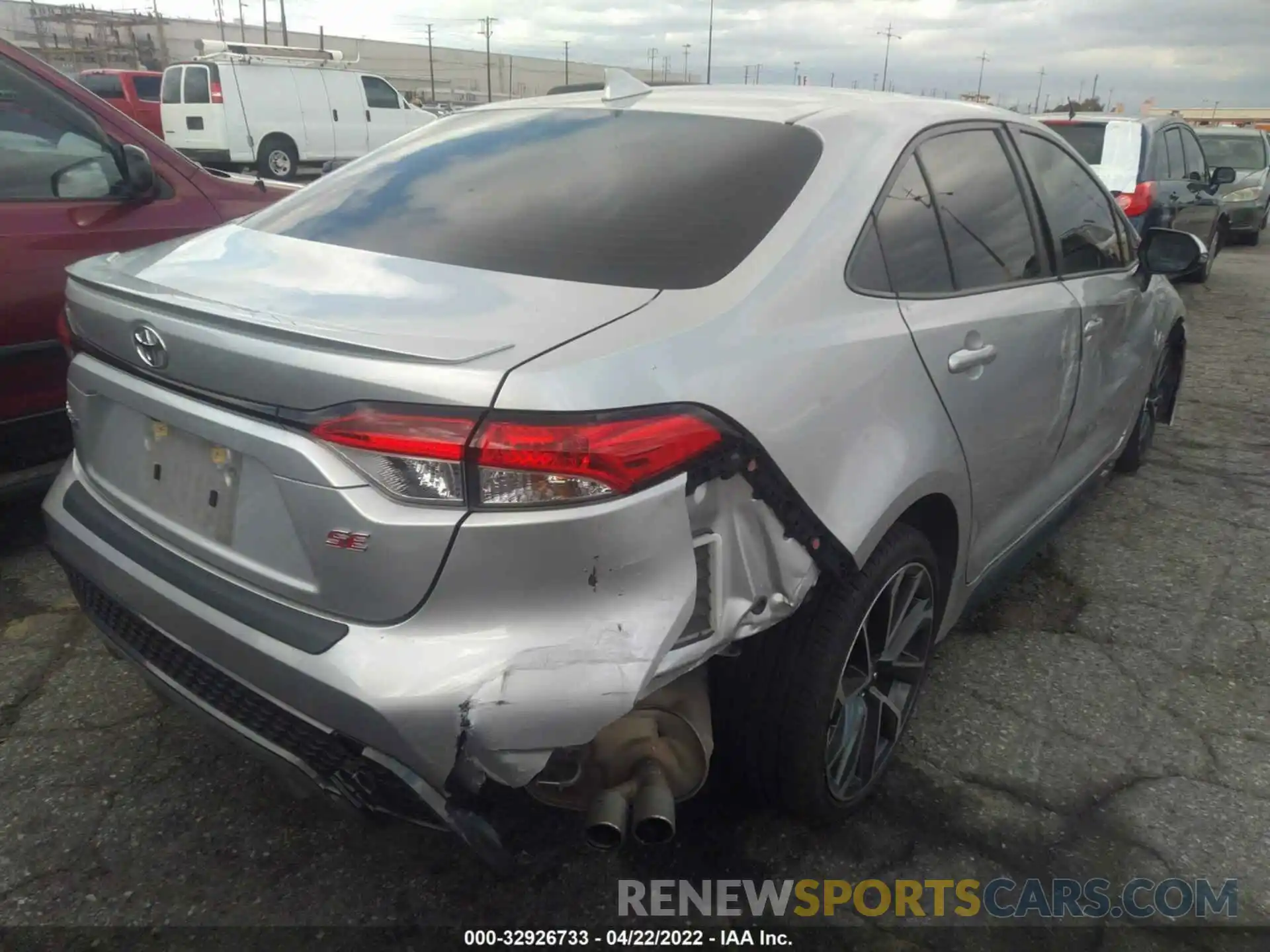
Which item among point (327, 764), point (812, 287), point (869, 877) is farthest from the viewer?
point (869, 877)

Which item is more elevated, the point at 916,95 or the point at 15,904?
the point at 916,95

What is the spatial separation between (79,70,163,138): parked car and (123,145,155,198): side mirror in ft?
55.5

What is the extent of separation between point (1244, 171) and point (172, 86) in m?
17.7

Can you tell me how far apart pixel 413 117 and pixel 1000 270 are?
1931 centimetres

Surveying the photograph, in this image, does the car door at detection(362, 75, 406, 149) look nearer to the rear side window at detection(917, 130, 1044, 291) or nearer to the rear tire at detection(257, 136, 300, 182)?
the rear tire at detection(257, 136, 300, 182)

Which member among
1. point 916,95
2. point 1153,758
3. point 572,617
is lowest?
point 1153,758

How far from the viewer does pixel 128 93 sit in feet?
62.0

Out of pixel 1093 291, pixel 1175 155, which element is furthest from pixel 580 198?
pixel 1175 155

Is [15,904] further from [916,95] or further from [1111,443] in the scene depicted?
[1111,443]

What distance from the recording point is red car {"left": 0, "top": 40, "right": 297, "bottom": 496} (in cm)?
323

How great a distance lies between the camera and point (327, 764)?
A: 169cm

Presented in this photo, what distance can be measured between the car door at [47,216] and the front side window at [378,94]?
1688cm

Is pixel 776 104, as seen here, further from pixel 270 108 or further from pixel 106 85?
pixel 106 85

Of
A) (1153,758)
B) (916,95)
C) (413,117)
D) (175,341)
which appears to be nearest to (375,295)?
(175,341)
